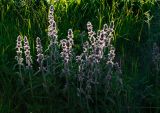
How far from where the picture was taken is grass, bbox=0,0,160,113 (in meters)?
3.32

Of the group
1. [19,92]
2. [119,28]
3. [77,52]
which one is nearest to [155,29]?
[119,28]

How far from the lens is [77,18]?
4.59 m

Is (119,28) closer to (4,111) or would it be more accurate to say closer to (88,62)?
(88,62)

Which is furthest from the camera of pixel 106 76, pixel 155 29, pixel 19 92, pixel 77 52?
pixel 155 29

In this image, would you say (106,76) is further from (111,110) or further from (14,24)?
(14,24)

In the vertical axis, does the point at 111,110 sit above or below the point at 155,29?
below

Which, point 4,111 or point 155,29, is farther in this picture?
point 155,29

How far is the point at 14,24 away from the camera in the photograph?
14.4ft

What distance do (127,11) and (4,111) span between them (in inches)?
73.3

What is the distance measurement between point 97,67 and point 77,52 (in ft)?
2.37

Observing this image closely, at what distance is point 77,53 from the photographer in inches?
157

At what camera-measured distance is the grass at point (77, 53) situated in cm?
332

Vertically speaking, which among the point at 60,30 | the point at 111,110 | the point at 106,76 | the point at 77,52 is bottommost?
the point at 111,110

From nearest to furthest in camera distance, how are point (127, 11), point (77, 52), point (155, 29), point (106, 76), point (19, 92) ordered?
point (106, 76) < point (19, 92) < point (77, 52) < point (155, 29) < point (127, 11)
